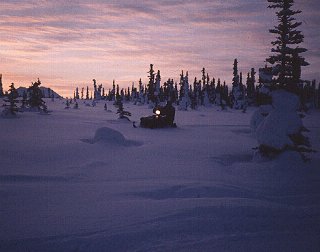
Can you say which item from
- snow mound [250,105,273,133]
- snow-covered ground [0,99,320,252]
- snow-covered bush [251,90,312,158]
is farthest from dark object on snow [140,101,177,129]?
snow-covered bush [251,90,312,158]

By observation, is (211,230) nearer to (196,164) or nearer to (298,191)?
(298,191)

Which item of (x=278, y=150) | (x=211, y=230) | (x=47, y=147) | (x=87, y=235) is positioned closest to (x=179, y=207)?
(x=211, y=230)

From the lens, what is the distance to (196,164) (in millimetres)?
10297

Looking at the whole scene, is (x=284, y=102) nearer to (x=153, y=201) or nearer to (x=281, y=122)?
(x=281, y=122)

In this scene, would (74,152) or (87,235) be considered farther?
(74,152)

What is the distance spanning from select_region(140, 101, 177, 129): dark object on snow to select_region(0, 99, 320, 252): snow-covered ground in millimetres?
10682

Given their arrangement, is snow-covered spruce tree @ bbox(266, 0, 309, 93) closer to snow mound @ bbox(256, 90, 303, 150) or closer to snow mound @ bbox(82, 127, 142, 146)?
snow mound @ bbox(256, 90, 303, 150)

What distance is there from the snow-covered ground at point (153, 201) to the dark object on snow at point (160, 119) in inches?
421

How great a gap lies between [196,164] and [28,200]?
6.07 meters

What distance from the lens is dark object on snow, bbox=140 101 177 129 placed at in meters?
22.7

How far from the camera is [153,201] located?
6.12 meters

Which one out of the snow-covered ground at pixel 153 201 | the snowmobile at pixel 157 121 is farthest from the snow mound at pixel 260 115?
the snowmobile at pixel 157 121

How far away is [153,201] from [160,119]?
55.3 ft

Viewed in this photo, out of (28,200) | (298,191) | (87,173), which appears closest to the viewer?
(28,200)
